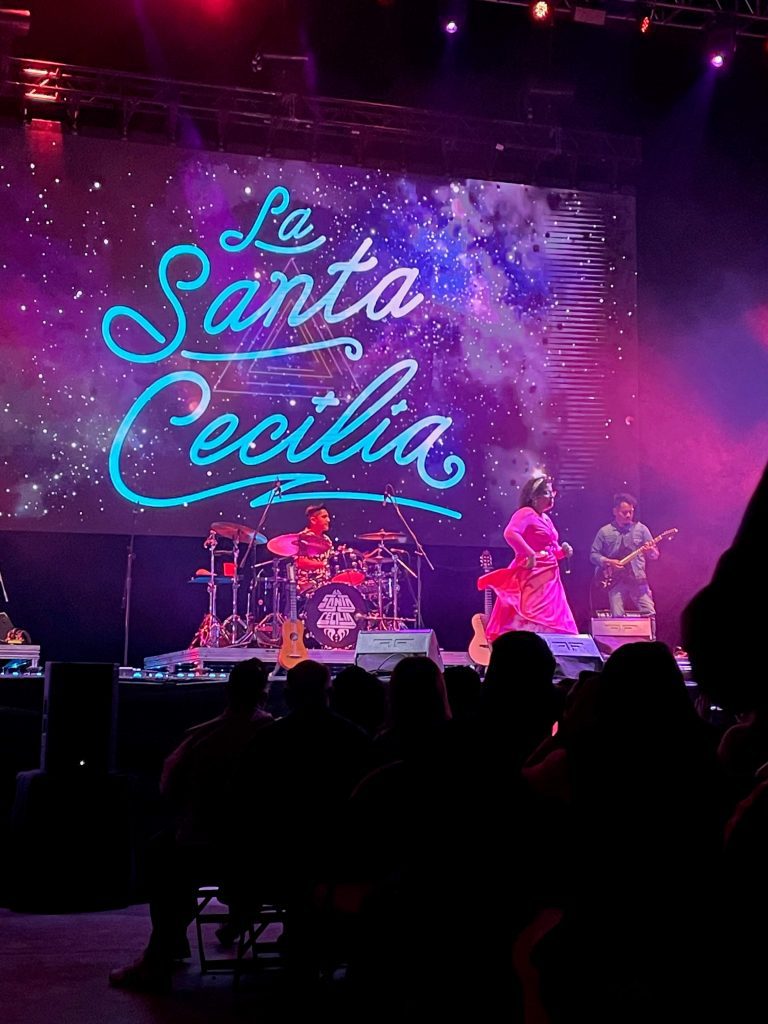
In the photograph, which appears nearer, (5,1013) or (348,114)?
(5,1013)

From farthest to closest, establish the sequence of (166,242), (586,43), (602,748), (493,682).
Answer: (586,43)
(166,242)
(493,682)
(602,748)

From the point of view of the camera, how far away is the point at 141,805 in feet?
21.0

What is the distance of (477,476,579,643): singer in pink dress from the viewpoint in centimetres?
962

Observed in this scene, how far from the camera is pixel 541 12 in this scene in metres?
9.94

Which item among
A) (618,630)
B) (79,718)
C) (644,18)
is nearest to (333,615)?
(618,630)

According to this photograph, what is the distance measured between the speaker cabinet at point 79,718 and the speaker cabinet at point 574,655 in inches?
147

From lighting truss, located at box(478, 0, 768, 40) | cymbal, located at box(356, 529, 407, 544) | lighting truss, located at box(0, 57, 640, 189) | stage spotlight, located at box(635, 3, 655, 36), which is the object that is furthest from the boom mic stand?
stage spotlight, located at box(635, 3, 655, 36)

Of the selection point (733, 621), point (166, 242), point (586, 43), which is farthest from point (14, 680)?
point (586, 43)

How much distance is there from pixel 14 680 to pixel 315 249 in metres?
5.93

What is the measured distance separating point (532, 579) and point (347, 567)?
5.50 feet

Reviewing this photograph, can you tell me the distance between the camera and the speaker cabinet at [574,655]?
8.62 m

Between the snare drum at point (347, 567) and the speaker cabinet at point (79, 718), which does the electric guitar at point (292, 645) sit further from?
the speaker cabinet at point (79, 718)

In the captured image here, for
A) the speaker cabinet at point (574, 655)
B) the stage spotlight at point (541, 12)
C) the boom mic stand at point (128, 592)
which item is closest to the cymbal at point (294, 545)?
the boom mic stand at point (128, 592)

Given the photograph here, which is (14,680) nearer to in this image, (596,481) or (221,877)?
(221,877)
